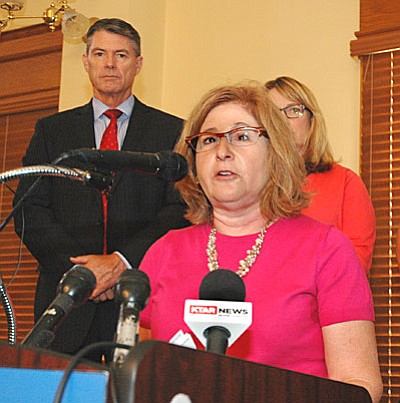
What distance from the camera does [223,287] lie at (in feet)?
5.11

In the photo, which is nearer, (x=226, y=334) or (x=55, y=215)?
(x=226, y=334)

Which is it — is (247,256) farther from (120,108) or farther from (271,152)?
(120,108)

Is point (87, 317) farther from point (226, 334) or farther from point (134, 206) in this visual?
point (226, 334)

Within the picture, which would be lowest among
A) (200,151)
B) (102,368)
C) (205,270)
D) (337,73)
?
(102,368)

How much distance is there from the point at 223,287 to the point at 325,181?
6.34ft

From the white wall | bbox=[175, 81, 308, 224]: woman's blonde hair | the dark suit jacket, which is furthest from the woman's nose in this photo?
the white wall

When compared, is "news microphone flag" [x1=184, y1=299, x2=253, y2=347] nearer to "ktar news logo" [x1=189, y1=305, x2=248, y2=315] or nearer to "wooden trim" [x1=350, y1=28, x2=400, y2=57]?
"ktar news logo" [x1=189, y1=305, x2=248, y2=315]

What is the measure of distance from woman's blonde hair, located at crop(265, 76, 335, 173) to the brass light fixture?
5.34 feet

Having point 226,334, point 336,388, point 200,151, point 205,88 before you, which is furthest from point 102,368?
point 205,88

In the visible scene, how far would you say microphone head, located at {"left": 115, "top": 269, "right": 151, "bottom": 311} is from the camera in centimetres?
124

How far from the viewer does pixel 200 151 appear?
237 centimetres

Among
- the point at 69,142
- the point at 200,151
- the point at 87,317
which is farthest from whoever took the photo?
the point at 69,142

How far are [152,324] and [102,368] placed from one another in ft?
3.71

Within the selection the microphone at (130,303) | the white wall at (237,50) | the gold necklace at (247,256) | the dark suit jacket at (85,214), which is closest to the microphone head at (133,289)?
the microphone at (130,303)
